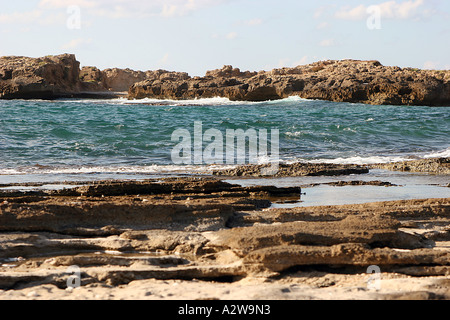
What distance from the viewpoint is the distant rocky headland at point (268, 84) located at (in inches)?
1801

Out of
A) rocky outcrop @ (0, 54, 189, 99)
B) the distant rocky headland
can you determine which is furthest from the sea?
rocky outcrop @ (0, 54, 189, 99)

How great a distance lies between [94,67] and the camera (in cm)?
8619

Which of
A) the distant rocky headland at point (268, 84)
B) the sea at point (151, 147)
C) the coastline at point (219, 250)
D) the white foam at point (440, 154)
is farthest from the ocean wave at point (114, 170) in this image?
the distant rocky headland at point (268, 84)

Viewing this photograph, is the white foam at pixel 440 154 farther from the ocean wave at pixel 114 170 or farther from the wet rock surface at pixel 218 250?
the wet rock surface at pixel 218 250

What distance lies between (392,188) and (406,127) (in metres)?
12.6

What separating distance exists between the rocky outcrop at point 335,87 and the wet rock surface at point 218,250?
138 ft

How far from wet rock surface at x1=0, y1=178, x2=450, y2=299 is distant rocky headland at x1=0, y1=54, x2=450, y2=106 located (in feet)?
138

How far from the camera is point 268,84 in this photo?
52375 millimetres

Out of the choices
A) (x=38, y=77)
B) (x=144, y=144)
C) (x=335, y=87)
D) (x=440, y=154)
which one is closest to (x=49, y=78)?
(x=38, y=77)

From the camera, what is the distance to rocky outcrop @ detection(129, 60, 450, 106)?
45.3 meters

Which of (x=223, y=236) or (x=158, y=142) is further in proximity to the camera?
(x=158, y=142)

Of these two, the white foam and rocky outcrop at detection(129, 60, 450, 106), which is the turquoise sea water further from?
rocky outcrop at detection(129, 60, 450, 106)
